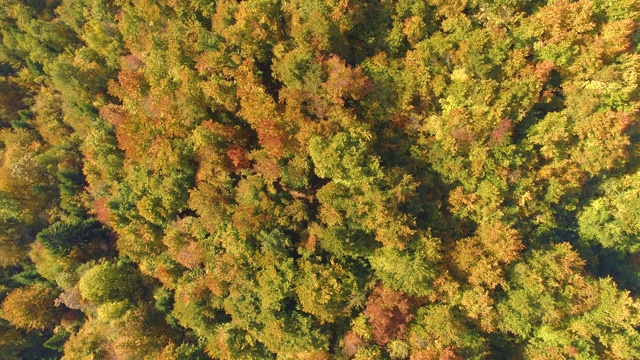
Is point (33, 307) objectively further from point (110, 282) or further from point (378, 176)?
point (378, 176)

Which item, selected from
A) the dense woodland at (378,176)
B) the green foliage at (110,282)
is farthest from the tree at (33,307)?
the dense woodland at (378,176)

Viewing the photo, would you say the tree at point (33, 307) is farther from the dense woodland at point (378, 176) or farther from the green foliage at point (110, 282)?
the dense woodland at point (378, 176)

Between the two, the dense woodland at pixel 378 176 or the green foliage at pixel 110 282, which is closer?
the dense woodland at pixel 378 176

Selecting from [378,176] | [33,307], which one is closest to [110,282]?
[33,307]

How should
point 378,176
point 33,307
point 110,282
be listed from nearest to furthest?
point 378,176
point 110,282
point 33,307

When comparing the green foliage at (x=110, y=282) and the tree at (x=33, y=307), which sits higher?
the green foliage at (x=110, y=282)

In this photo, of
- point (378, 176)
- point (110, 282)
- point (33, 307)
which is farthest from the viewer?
point (33, 307)

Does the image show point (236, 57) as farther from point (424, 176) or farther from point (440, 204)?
point (440, 204)

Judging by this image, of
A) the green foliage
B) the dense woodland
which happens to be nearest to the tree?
the green foliage
